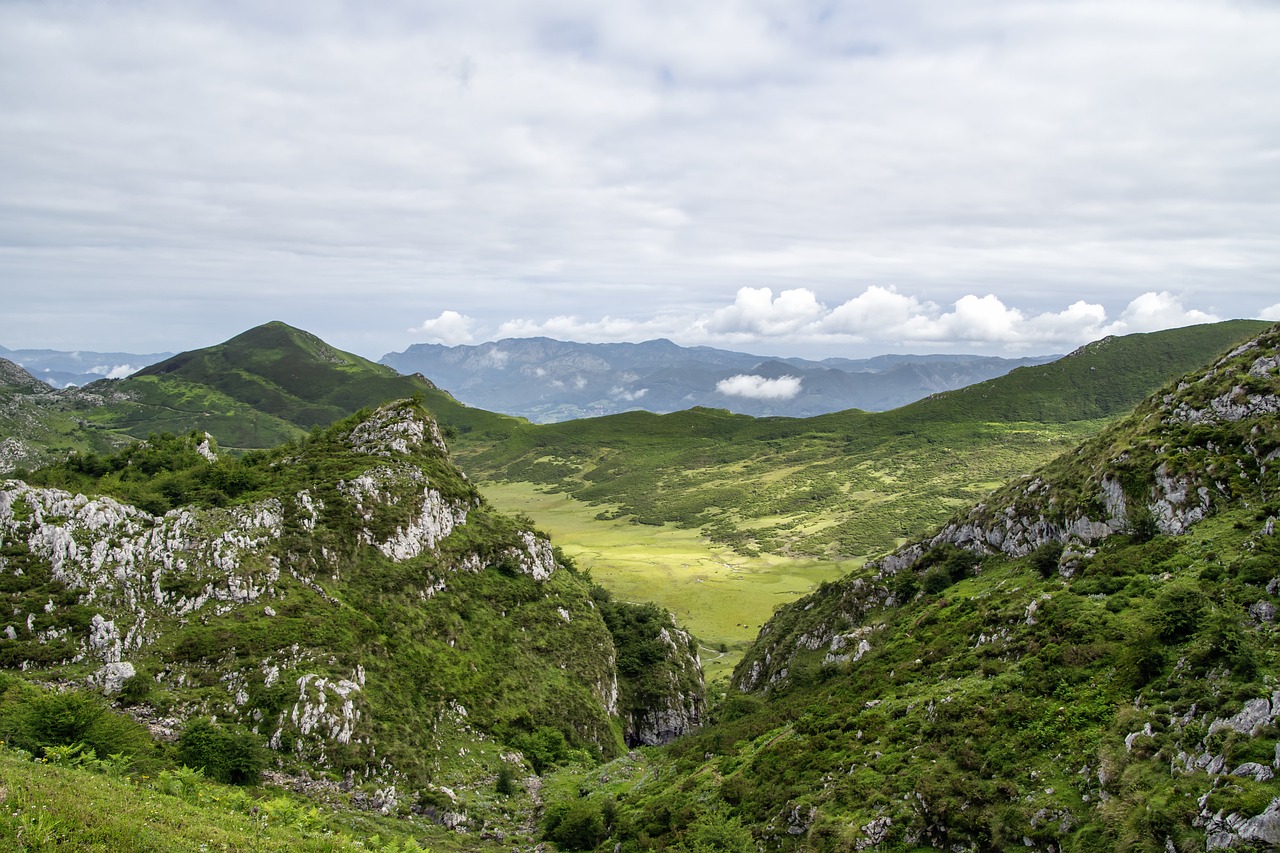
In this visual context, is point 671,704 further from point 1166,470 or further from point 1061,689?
point 1166,470

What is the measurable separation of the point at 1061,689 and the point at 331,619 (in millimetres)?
49093

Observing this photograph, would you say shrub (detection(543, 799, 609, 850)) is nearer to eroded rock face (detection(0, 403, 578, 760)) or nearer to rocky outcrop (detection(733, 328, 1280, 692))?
eroded rock face (detection(0, 403, 578, 760))

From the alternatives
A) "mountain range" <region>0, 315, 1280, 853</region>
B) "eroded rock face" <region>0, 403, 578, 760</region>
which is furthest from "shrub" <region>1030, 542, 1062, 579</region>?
"eroded rock face" <region>0, 403, 578, 760</region>

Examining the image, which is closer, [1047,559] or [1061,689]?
[1061,689]

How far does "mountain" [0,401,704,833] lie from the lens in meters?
42.2

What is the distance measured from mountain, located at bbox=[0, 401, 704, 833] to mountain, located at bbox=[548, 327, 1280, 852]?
10994 millimetres

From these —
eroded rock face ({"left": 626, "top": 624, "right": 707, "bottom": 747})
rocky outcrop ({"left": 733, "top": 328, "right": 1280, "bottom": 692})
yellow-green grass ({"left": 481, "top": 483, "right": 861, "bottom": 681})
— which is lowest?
yellow-green grass ({"left": 481, "top": 483, "right": 861, "bottom": 681})

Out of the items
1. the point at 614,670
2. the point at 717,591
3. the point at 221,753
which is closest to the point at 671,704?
the point at 614,670

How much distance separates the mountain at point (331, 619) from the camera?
42.2m

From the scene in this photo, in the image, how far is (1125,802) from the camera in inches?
800

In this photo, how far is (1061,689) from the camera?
28.0 metres

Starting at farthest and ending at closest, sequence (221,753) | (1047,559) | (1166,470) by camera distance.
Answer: (1047,559), (1166,470), (221,753)

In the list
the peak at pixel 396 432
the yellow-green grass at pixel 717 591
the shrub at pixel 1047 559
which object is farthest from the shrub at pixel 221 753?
the yellow-green grass at pixel 717 591

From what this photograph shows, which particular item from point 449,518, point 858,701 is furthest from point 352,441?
point 858,701
